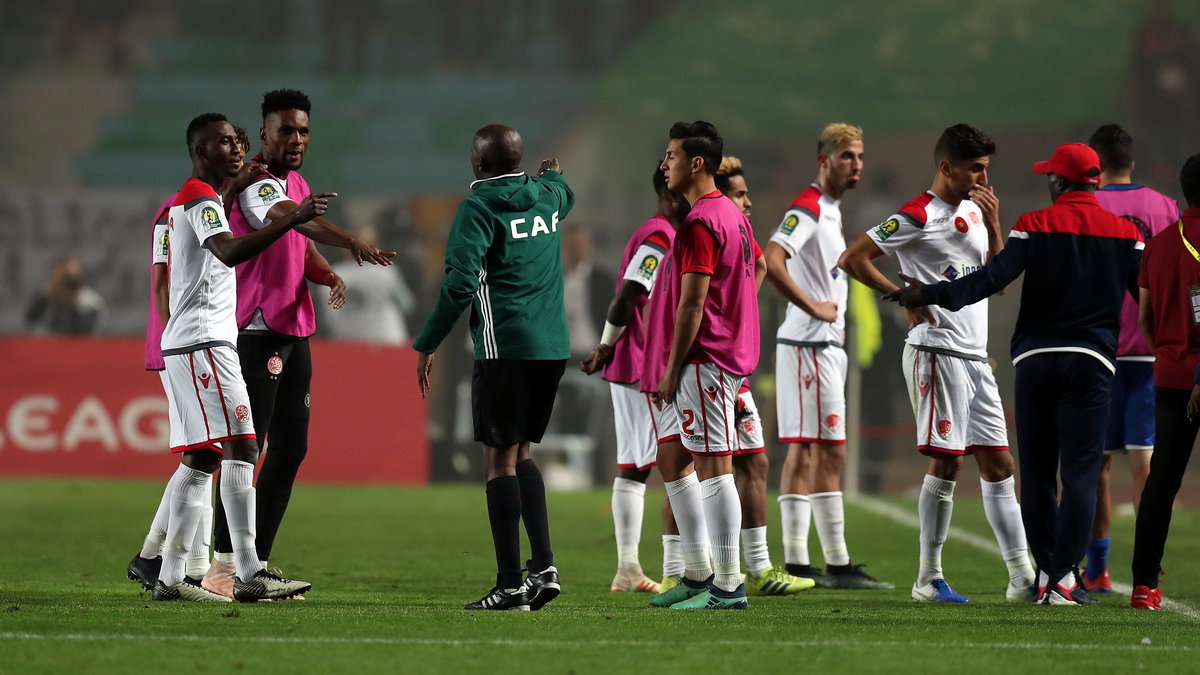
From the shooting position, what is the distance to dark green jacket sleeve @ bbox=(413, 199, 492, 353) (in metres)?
6.04

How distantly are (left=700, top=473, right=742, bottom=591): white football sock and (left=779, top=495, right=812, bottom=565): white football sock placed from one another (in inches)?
61.4

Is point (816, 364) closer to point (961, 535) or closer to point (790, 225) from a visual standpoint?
point (790, 225)

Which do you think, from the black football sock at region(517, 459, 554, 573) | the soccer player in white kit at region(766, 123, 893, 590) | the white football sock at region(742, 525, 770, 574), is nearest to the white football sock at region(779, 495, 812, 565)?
the soccer player in white kit at region(766, 123, 893, 590)

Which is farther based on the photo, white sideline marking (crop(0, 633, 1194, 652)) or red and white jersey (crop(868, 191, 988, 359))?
red and white jersey (crop(868, 191, 988, 359))

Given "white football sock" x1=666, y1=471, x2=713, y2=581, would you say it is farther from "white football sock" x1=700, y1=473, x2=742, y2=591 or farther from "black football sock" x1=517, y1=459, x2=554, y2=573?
"black football sock" x1=517, y1=459, x2=554, y2=573

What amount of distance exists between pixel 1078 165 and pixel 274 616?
3.92m

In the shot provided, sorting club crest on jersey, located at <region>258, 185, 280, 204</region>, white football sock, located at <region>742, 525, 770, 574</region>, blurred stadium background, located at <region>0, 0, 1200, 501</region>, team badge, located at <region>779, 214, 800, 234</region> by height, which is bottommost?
white football sock, located at <region>742, 525, 770, 574</region>

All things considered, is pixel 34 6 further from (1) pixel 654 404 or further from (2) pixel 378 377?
(1) pixel 654 404

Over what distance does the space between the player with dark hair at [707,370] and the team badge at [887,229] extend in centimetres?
90

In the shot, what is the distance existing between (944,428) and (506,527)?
2.16 meters


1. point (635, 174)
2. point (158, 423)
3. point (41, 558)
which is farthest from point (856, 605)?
point (635, 174)

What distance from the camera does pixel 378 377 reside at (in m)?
16.0

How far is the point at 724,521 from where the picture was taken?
637 cm

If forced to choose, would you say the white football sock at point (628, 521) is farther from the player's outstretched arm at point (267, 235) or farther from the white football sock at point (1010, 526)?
the player's outstretched arm at point (267, 235)
